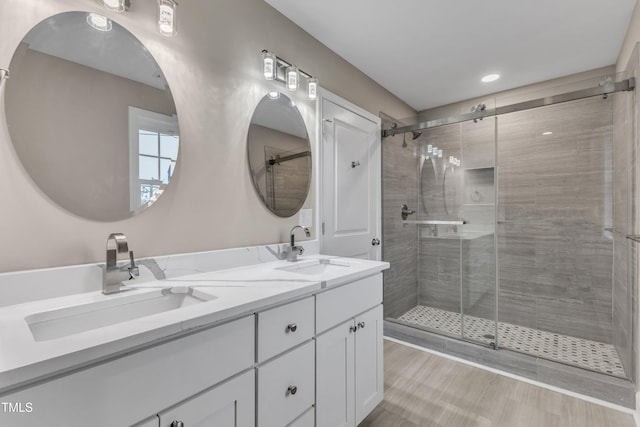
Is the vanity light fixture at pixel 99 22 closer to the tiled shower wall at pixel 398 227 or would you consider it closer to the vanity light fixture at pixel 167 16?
the vanity light fixture at pixel 167 16

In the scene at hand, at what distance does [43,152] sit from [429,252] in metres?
3.01

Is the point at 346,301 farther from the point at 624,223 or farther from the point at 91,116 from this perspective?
the point at 624,223

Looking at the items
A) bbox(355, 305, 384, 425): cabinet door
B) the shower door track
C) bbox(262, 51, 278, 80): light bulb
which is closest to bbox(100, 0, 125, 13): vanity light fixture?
bbox(262, 51, 278, 80): light bulb

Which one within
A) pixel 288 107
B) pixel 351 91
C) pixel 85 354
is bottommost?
pixel 85 354

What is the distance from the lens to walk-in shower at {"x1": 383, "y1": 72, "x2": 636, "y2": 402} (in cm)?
229

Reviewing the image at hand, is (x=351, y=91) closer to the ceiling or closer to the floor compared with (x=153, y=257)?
closer to the ceiling

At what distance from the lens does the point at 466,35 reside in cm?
207

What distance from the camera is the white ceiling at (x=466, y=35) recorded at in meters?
1.79

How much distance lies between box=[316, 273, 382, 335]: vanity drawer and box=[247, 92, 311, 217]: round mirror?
675 mm

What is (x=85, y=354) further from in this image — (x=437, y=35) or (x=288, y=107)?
(x=437, y=35)

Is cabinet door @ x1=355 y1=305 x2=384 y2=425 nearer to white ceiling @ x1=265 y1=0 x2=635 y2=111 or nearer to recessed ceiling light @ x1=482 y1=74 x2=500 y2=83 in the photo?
white ceiling @ x1=265 y1=0 x2=635 y2=111

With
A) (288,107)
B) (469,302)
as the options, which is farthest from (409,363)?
(288,107)

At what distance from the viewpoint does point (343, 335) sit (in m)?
1.36

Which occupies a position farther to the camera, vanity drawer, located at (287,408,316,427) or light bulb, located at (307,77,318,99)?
light bulb, located at (307,77,318,99)
